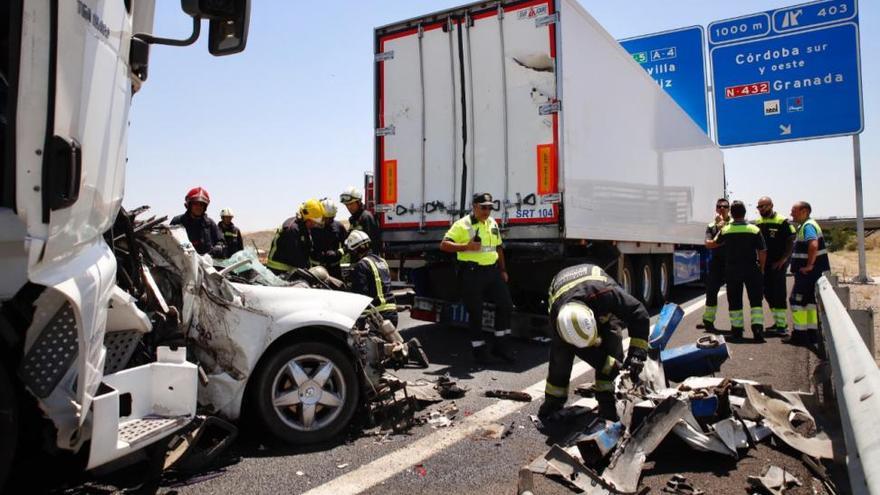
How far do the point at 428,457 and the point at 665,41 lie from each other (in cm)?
1546

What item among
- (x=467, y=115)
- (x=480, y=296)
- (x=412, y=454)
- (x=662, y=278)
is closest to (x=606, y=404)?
(x=412, y=454)

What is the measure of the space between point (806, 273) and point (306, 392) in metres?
6.51

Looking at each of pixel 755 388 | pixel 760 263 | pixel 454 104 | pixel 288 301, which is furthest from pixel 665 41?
pixel 288 301

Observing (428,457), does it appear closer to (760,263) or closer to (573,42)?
(573,42)

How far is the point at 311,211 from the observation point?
685cm

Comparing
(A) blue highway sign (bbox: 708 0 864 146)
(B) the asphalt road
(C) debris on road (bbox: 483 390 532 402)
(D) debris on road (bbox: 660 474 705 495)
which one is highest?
(A) blue highway sign (bbox: 708 0 864 146)

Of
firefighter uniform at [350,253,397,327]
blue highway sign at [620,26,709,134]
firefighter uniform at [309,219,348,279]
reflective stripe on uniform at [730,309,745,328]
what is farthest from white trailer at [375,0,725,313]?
blue highway sign at [620,26,709,134]

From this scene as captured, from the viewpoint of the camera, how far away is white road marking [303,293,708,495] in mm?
3293

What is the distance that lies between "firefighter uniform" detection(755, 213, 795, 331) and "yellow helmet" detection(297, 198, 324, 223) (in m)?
5.70

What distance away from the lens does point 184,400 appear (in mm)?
2895

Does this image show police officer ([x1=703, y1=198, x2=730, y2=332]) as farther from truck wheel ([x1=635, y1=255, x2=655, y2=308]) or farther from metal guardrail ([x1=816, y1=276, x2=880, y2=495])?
metal guardrail ([x1=816, y1=276, x2=880, y2=495])

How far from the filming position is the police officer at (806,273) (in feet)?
24.8

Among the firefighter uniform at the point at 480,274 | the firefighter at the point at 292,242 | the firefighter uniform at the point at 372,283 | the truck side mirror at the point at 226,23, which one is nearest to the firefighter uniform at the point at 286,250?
the firefighter at the point at 292,242

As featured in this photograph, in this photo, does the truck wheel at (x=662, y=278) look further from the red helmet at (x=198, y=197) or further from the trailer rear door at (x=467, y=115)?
the red helmet at (x=198, y=197)
